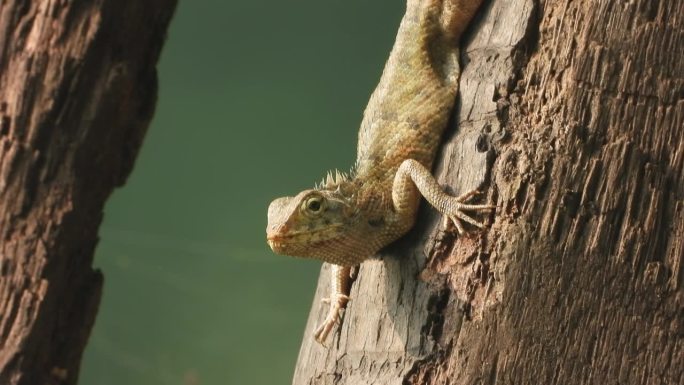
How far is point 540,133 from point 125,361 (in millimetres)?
6543

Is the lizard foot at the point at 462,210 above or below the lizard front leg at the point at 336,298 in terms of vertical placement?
above

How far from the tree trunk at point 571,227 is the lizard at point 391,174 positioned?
0.30 metres

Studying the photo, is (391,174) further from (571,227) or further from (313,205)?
(571,227)

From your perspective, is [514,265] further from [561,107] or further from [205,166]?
[205,166]

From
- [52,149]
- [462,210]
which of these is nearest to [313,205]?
[462,210]

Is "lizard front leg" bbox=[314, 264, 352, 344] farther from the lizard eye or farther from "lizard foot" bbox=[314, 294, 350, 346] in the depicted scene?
the lizard eye

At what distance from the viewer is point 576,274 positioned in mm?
3773

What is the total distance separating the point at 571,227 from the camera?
3.80 m

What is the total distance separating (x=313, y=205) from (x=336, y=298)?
65cm

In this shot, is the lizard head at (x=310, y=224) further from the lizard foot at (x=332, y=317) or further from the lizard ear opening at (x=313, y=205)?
the lizard foot at (x=332, y=317)

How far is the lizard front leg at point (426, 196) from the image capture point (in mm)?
3953

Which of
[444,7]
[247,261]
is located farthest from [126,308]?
[444,7]

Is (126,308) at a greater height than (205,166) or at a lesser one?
lesser

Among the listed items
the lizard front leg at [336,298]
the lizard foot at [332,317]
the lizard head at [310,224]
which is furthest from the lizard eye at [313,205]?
the lizard foot at [332,317]
